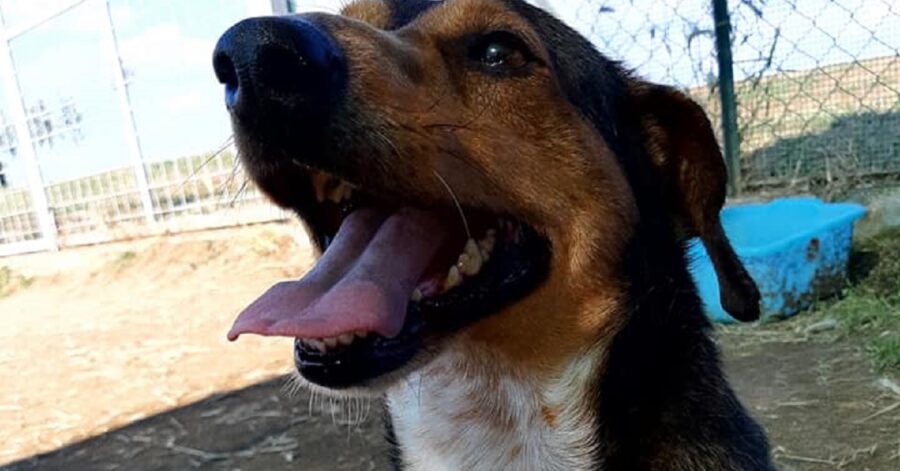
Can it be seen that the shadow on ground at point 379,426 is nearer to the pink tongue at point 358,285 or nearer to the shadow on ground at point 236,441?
the shadow on ground at point 236,441

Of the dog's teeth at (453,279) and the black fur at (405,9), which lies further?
the black fur at (405,9)

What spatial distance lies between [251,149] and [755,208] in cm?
433

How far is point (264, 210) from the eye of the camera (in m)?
9.40

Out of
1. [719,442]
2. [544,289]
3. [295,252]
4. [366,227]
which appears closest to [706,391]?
[719,442]

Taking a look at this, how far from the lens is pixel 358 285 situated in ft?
5.98

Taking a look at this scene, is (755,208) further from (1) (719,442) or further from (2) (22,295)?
(2) (22,295)

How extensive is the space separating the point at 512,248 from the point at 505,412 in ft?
1.28

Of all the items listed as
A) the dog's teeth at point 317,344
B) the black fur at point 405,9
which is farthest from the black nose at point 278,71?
the black fur at point 405,9

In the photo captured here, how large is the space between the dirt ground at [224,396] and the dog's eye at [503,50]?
207cm

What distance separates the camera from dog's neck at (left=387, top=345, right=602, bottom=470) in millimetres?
2133

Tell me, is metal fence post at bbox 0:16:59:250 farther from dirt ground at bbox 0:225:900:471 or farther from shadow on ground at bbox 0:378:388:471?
shadow on ground at bbox 0:378:388:471

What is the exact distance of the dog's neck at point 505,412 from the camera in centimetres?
213

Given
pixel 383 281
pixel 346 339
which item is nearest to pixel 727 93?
pixel 383 281

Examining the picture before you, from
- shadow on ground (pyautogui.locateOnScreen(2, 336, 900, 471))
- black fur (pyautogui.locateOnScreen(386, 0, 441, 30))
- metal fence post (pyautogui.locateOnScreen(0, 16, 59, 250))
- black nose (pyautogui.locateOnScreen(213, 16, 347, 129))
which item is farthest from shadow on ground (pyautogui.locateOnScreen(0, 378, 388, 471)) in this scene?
metal fence post (pyautogui.locateOnScreen(0, 16, 59, 250))
